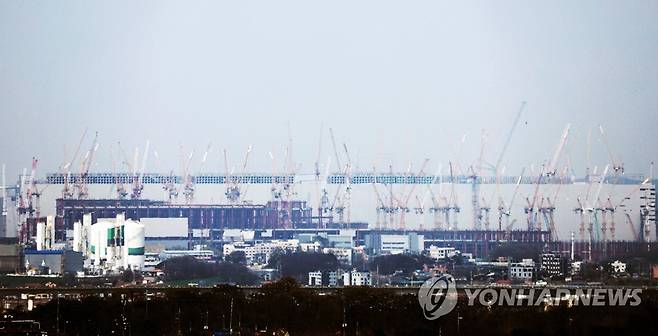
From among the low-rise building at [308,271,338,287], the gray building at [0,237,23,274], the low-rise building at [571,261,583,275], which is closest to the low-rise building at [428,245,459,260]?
the low-rise building at [571,261,583,275]

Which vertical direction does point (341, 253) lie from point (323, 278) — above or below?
above

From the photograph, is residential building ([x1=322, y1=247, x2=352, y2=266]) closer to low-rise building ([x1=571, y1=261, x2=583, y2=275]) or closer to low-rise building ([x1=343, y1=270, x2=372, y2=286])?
low-rise building ([x1=571, y1=261, x2=583, y2=275])

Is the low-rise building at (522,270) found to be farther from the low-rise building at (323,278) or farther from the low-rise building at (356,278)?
the low-rise building at (323,278)

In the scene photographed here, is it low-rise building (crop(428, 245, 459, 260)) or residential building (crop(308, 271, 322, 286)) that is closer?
residential building (crop(308, 271, 322, 286))

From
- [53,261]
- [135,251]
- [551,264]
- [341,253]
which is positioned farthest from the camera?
[341,253]

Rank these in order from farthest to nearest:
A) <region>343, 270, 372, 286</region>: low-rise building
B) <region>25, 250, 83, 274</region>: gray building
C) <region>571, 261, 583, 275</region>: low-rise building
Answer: <region>25, 250, 83, 274</region>: gray building
<region>571, 261, 583, 275</region>: low-rise building
<region>343, 270, 372, 286</region>: low-rise building

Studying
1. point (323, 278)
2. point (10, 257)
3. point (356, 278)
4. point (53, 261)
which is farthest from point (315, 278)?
point (10, 257)

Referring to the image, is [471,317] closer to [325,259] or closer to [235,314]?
[235,314]

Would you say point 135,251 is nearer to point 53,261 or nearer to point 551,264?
point 53,261

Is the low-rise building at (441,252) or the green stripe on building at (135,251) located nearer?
the green stripe on building at (135,251)

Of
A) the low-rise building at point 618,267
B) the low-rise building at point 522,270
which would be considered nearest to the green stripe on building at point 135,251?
the low-rise building at point 522,270

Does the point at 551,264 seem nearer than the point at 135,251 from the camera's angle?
Yes

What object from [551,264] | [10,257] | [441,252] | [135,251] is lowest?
[551,264]

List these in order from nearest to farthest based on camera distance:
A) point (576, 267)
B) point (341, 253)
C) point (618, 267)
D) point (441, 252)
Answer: point (618, 267)
point (576, 267)
point (341, 253)
point (441, 252)
